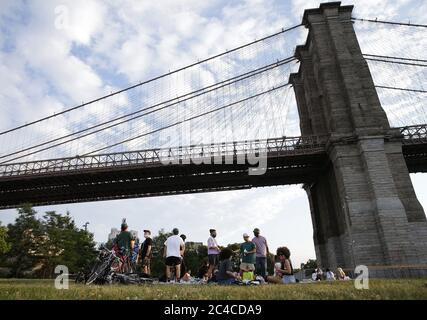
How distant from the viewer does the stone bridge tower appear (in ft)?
71.4

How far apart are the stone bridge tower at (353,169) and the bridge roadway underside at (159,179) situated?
308 centimetres

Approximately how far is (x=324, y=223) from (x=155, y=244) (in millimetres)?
38416

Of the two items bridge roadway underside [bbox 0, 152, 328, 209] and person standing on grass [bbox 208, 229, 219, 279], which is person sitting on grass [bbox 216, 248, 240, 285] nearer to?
person standing on grass [bbox 208, 229, 219, 279]

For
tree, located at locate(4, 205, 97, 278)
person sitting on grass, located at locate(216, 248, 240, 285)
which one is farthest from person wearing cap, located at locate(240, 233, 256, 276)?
tree, located at locate(4, 205, 97, 278)

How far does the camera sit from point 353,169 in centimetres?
2423

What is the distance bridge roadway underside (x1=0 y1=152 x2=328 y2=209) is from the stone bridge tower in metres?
3.16

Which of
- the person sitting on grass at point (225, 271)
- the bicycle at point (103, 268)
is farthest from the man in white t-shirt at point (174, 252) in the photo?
the person sitting on grass at point (225, 271)

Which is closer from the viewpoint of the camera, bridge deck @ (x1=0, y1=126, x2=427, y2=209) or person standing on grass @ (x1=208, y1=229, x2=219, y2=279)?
person standing on grass @ (x1=208, y1=229, x2=219, y2=279)

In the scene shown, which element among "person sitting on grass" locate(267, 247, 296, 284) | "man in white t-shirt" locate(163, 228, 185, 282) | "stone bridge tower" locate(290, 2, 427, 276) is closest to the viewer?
"person sitting on grass" locate(267, 247, 296, 284)

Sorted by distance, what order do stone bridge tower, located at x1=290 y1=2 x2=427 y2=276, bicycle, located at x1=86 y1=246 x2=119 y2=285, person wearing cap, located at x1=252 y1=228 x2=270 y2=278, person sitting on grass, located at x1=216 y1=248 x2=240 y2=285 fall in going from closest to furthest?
1. person sitting on grass, located at x1=216 y1=248 x2=240 y2=285
2. bicycle, located at x1=86 y1=246 x2=119 y2=285
3. person wearing cap, located at x1=252 y1=228 x2=270 y2=278
4. stone bridge tower, located at x1=290 y1=2 x2=427 y2=276

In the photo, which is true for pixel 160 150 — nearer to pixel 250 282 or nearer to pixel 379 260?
pixel 379 260

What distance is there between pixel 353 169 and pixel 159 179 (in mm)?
18123

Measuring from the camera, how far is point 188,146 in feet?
96.9
